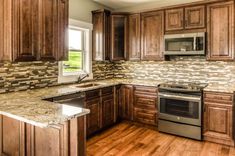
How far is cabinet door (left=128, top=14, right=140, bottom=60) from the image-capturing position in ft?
14.4

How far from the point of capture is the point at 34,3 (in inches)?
107

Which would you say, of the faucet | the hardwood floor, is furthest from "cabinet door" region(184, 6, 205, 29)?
the faucet

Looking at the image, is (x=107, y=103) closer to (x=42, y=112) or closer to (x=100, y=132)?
(x=100, y=132)

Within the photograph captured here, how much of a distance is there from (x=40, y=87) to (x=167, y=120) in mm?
2360

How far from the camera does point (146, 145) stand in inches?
128

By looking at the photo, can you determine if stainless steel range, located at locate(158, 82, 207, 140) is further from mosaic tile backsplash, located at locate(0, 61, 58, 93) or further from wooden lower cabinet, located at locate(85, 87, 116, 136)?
mosaic tile backsplash, located at locate(0, 61, 58, 93)

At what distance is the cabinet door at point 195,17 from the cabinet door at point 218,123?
4.86 ft

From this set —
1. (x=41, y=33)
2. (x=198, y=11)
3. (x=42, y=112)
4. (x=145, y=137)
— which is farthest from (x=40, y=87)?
(x=198, y=11)

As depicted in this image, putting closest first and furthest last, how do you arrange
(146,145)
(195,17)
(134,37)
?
1. (146,145)
2. (195,17)
3. (134,37)

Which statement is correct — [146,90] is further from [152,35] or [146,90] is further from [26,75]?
[26,75]

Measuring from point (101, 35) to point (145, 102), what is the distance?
1733 mm

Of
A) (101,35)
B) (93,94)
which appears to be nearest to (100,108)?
(93,94)

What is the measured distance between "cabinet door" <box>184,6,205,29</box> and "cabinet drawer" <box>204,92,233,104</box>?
1275 mm

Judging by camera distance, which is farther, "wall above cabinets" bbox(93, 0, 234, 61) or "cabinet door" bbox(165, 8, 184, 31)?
"cabinet door" bbox(165, 8, 184, 31)
